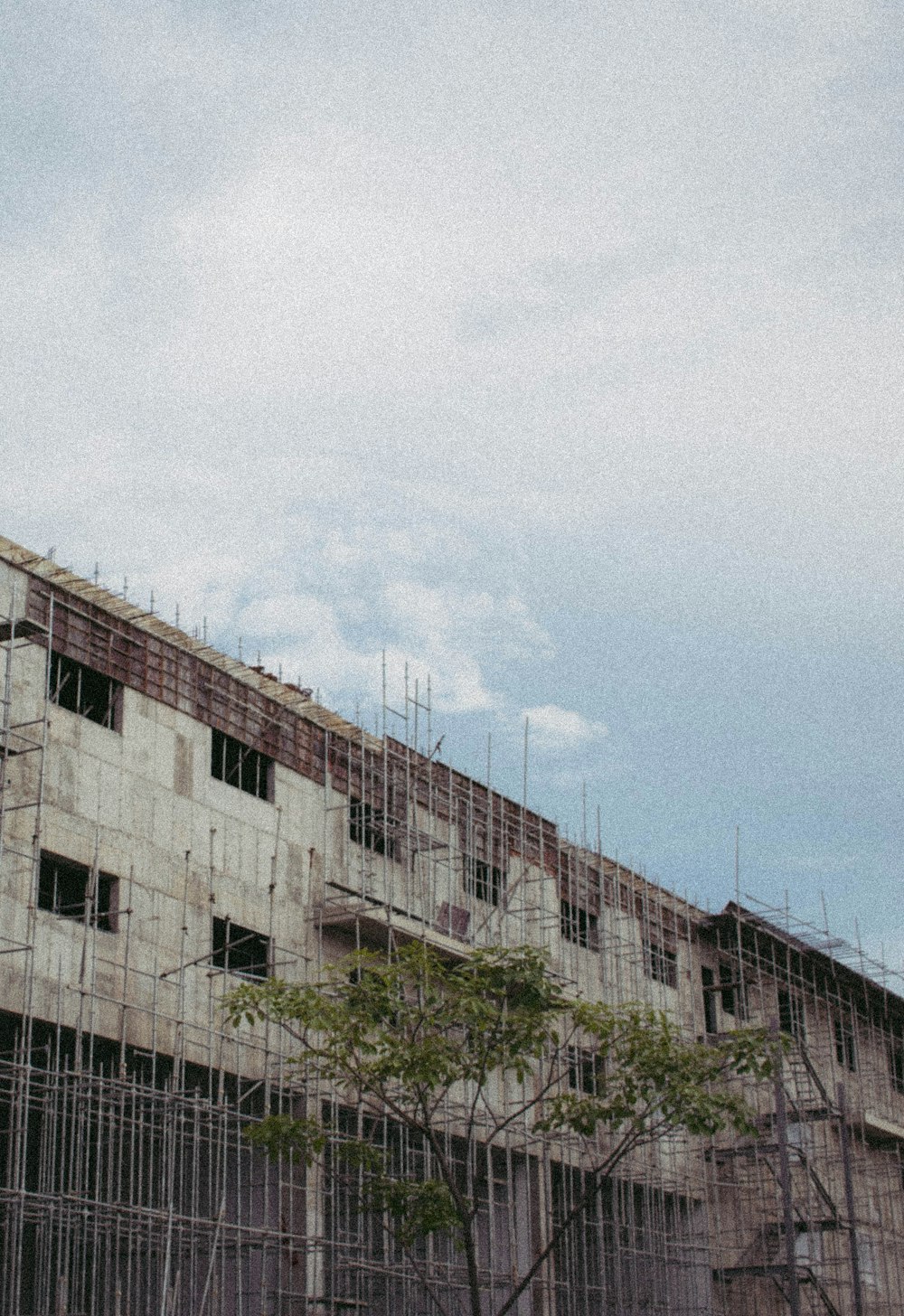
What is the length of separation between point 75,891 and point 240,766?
5.30 meters

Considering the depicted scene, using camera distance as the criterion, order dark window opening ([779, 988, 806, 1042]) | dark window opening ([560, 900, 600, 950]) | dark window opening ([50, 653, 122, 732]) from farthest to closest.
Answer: dark window opening ([779, 988, 806, 1042]), dark window opening ([560, 900, 600, 950]), dark window opening ([50, 653, 122, 732])

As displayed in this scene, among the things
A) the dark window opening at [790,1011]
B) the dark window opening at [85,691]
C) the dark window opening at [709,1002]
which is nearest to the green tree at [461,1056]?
the dark window opening at [85,691]

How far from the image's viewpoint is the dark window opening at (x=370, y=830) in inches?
1476

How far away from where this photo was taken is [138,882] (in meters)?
31.3

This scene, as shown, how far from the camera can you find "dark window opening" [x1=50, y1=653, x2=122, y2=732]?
31.0 metres

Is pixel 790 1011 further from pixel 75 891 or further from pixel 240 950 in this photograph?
pixel 75 891

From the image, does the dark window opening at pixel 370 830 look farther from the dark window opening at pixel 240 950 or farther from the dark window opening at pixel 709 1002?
the dark window opening at pixel 709 1002

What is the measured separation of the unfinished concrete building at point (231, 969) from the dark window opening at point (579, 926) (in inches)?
6.4

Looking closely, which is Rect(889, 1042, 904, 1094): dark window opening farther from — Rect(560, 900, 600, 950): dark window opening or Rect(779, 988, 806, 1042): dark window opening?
Rect(560, 900, 600, 950): dark window opening

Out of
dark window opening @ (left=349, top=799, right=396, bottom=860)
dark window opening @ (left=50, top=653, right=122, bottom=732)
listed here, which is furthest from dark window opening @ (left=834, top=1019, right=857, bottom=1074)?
dark window opening @ (left=50, top=653, right=122, bottom=732)

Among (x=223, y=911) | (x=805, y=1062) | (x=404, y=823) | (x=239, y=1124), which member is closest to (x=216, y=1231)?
(x=239, y=1124)

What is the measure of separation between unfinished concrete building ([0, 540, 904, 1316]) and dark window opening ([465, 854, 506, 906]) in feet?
0.24

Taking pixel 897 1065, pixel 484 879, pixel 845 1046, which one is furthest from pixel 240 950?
pixel 897 1065

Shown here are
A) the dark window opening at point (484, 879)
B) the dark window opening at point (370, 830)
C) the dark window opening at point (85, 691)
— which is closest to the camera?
the dark window opening at point (85, 691)
